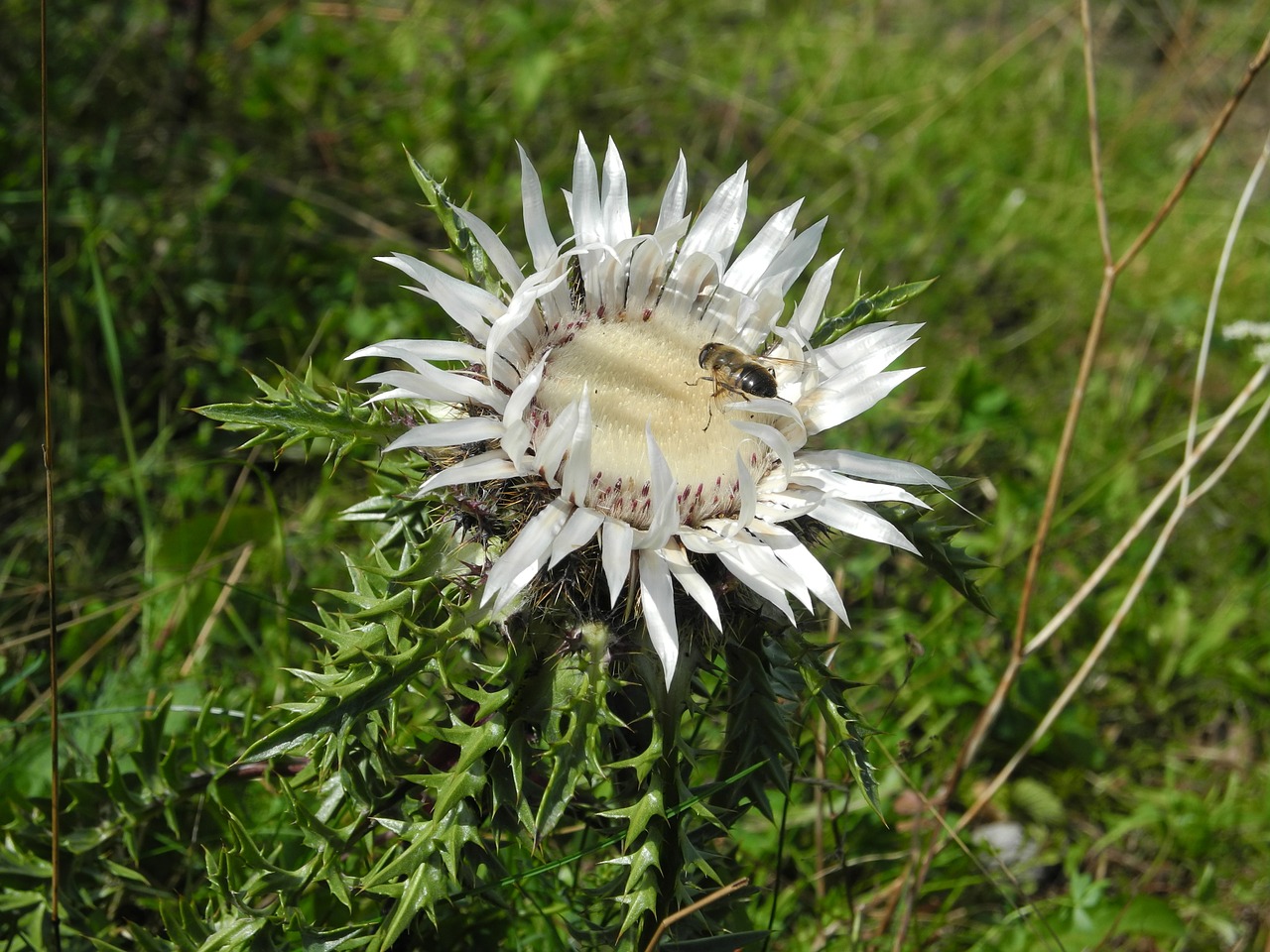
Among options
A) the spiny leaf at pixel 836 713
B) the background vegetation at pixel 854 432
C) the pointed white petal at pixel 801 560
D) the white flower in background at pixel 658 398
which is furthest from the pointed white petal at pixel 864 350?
the background vegetation at pixel 854 432

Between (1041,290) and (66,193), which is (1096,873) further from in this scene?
(66,193)

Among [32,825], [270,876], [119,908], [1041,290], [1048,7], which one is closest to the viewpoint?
[270,876]

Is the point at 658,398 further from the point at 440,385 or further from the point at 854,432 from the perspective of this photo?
the point at 854,432

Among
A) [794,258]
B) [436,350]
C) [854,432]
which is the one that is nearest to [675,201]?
[794,258]

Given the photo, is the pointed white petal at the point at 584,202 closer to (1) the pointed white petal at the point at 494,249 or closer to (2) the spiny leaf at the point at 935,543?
(1) the pointed white petal at the point at 494,249

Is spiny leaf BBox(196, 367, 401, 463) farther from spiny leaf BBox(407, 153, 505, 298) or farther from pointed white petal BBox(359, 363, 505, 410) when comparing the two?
spiny leaf BBox(407, 153, 505, 298)

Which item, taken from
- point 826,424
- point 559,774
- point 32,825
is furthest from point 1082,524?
point 32,825

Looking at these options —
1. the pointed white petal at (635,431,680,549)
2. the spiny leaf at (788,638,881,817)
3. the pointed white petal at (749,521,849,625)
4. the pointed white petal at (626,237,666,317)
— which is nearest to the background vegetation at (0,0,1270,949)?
the spiny leaf at (788,638,881,817)
